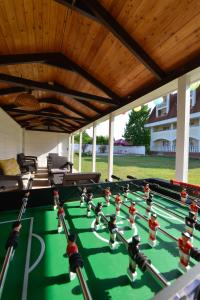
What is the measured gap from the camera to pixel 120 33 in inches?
74.7

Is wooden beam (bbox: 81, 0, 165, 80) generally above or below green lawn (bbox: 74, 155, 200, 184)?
above

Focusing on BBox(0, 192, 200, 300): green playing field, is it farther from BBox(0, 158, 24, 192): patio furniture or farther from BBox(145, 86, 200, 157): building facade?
BBox(145, 86, 200, 157): building facade

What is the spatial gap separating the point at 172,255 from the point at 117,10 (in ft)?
6.77

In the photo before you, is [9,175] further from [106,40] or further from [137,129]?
[137,129]

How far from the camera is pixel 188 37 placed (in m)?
1.74

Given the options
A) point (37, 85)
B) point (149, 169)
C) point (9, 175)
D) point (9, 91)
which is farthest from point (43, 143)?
point (37, 85)

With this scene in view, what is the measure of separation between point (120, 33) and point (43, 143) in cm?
998

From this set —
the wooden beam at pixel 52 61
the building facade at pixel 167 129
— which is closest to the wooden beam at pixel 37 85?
the wooden beam at pixel 52 61

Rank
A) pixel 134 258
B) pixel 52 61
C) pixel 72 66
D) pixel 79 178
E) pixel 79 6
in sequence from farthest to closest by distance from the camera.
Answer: pixel 72 66, pixel 52 61, pixel 79 178, pixel 79 6, pixel 134 258

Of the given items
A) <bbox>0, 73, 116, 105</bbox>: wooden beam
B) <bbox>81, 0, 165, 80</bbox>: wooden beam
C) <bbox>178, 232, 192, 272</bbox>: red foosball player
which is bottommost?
<bbox>178, 232, 192, 272</bbox>: red foosball player

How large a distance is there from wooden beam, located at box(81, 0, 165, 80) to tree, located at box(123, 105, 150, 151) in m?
18.9

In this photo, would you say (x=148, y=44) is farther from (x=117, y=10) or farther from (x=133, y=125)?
(x=133, y=125)

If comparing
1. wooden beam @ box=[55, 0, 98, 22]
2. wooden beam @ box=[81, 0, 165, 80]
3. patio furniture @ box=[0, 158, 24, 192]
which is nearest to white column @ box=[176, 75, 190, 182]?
wooden beam @ box=[81, 0, 165, 80]

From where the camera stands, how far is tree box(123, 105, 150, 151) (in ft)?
69.2
